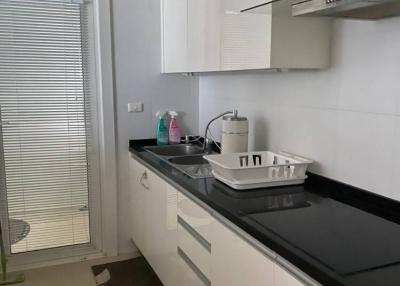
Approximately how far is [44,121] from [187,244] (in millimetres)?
1448

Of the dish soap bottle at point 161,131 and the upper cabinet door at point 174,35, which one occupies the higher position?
the upper cabinet door at point 174,35

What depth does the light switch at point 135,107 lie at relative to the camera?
2.82 meters

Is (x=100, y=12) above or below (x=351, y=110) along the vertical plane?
above

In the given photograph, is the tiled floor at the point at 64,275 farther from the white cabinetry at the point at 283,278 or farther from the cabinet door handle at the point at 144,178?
the white cabinetry at the point at 283,278

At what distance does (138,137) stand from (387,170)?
1.84m

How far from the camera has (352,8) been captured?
1.26 meters

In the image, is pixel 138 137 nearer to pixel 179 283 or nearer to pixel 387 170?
pixel 179 283

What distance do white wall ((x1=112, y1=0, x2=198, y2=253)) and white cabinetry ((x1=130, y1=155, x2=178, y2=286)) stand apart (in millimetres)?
136

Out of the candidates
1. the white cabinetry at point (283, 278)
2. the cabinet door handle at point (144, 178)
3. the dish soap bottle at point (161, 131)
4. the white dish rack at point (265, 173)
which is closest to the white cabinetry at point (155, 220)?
the cabinet door handle at point (144, 178)

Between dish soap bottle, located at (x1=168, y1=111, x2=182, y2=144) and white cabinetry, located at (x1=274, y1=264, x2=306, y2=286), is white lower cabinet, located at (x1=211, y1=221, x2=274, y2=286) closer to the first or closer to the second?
white cabinetry, located at (x1=274, y1=264, x2=306, y2=286)

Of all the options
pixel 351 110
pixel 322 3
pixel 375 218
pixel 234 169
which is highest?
pixel 322 3

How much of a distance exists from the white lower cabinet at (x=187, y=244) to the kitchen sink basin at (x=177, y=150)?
191 mm

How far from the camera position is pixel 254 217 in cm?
135

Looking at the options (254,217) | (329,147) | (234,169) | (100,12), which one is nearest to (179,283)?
(234,169)
